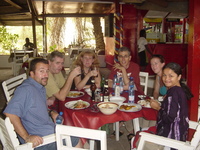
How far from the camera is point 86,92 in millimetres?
2691

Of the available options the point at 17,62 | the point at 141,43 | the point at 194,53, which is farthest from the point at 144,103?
the point at 17,62

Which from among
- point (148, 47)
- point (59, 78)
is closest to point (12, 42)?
point (148, 47)

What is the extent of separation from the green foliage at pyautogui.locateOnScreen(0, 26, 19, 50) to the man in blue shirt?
9.80 meters

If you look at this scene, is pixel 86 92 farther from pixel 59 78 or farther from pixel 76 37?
pixel 76 37

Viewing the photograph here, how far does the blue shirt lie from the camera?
161cm

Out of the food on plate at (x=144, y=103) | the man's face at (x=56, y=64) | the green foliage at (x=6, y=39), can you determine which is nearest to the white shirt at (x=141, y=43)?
the man's face at (x=56, y=64)

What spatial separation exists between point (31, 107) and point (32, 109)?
20 mm

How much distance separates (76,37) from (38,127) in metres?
9.29

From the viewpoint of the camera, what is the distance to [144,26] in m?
7.96

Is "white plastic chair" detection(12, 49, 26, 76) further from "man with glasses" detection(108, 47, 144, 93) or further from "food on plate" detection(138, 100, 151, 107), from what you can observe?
"food on plate" detection(138, 100, 151, 107)

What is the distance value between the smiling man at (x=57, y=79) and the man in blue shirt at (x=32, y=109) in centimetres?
38

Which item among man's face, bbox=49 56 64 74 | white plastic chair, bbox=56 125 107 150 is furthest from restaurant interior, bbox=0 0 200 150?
white plastic chair, bbox=56 125 107 150

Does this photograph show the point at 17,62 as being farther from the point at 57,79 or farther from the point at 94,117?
the point at 94,117

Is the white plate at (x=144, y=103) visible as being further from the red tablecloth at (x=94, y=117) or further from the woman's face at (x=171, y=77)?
the woman's face at (x=171, y=77)
